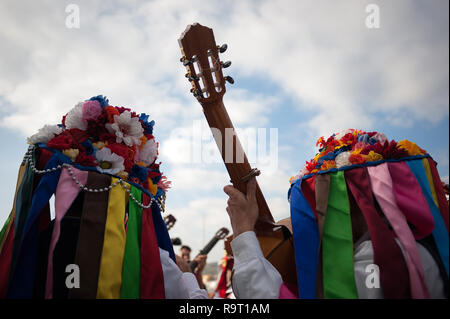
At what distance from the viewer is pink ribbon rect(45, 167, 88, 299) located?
1.62 m

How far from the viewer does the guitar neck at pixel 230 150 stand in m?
2.24

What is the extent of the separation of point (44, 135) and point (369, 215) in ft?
6.65

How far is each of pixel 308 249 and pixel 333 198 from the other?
0.37m

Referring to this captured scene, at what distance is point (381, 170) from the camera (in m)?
1.98

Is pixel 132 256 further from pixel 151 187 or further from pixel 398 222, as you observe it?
pixel 398 222

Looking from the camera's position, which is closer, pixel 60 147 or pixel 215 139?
pixel 60 147

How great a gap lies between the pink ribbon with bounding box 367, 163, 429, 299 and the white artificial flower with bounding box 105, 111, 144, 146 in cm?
158

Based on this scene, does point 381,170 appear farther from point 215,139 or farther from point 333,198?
point 215,139

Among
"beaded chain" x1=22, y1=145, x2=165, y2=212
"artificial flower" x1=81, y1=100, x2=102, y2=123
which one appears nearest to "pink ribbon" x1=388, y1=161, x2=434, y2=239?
"beaded chain" x1=22, y1=145, x2=165, y2=212

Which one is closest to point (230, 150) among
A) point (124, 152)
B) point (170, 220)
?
point (124, 152)

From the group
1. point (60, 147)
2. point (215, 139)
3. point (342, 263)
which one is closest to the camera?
point (342, 263)

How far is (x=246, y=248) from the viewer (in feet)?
6.26
